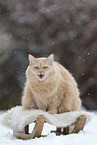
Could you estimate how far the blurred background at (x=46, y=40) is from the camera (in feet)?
16.4

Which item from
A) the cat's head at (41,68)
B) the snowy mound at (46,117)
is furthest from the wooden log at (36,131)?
the cat's head at (41,68)

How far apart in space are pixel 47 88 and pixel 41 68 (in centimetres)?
22

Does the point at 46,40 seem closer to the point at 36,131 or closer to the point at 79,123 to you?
the point at 79,123

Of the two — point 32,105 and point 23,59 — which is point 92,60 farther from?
point 32,105

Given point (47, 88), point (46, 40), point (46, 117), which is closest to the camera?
point (46, 117)

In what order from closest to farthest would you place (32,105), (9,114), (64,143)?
(64,143)
(32,105)
(9,114)

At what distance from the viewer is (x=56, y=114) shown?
240 centimetres

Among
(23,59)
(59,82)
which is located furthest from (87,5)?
(59,82)

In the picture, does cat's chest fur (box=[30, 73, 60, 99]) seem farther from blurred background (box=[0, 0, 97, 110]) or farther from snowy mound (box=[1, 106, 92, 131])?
blurred background (box=[0, 0, 97, 110])

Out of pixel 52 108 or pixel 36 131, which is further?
pixel 52 108

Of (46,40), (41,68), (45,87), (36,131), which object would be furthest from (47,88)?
(46,40)

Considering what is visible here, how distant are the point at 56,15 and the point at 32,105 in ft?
9.95

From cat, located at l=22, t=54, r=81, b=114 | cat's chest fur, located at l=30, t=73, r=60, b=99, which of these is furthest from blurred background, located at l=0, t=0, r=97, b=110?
cat's chest fur, located at l=30, t=73, r=60, b=99

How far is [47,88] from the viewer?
2.39 meters
